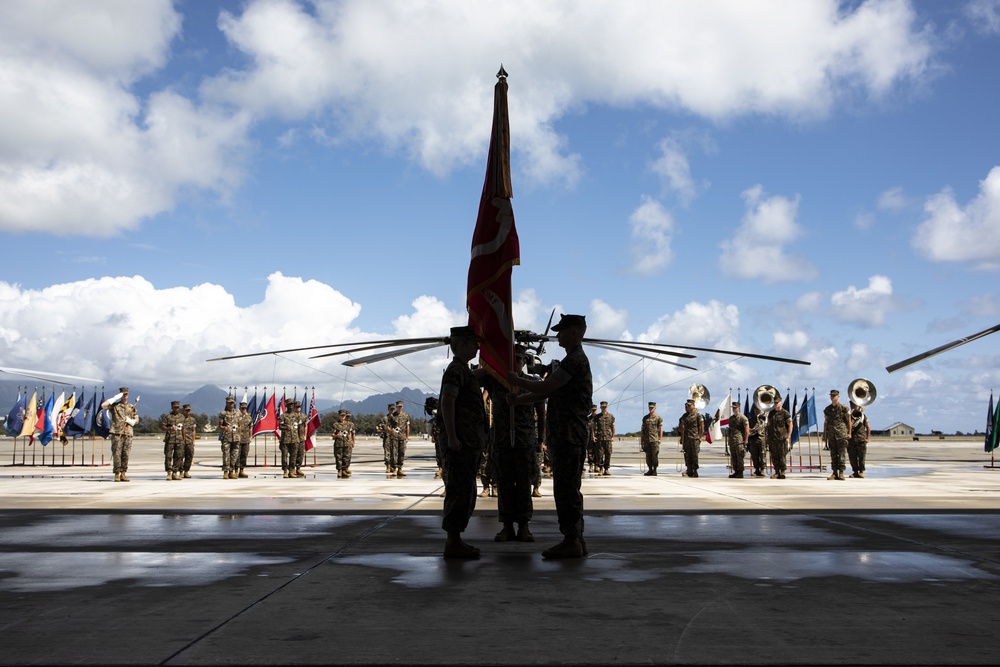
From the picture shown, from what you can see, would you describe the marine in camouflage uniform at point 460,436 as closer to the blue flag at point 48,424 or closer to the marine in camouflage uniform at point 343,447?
the marine in camouflage uniform at point 343,447

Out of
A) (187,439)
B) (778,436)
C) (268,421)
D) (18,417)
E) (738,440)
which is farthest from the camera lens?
(18,417)

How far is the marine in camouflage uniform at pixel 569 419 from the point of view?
686 cm

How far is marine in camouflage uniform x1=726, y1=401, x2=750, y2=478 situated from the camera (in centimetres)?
2173

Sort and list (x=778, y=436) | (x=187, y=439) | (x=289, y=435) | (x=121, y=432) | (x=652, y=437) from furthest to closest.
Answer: (x=652, y=437) < (x=778, y=436) < (x=289, y=435) < (x=187, y=439) < (x=121, y=432)

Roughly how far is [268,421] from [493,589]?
21.8 m

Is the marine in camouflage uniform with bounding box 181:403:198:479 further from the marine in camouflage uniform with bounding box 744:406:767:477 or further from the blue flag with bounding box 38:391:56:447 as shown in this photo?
the marine in camouflage uniform with bounding box 744:406:767:477

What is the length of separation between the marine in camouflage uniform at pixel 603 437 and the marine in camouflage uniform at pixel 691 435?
1.86 m

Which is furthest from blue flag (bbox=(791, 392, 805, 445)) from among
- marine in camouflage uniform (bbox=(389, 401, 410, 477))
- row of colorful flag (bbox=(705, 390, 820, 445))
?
marine in camouflage uniform (bbox=(389, 401, 410, 477))

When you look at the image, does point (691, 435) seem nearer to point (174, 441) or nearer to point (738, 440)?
point (738, 440)

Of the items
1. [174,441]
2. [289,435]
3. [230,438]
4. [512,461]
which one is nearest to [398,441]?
[289,435]

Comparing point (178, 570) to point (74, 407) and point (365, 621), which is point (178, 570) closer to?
point (365, 621)

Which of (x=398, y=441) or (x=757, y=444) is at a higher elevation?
(x=398, y=441)

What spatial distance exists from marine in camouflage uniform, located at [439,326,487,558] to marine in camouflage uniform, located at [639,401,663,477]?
15709 millimetres

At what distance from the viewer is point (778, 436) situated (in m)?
21.5
